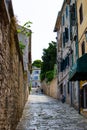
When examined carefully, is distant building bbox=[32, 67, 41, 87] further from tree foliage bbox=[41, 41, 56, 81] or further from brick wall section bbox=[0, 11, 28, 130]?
brick wall section bbox=[0, 11, 28, 130]

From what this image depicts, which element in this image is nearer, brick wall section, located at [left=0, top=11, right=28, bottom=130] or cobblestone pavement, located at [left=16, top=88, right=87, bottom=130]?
brick wall section, located at [left=0, top=11, right=28, bottom=130]

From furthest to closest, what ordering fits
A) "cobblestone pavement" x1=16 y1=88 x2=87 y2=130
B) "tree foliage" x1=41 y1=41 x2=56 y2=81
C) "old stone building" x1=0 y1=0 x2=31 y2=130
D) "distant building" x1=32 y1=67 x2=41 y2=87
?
1. "distant building" x1=32 y1=67 x2=41 y2=87
2. "tree foliage" x1=41 y1=41 x2=56 y2=81
3. "cobblestone pavement" x1=16 y1=88 x2=87 y2=130
4. "old stone building" x1=0 y1=0 x2=31 y2=130

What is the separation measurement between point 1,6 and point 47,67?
53211mm

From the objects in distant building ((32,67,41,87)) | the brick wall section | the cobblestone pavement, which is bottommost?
the cobblestone pavement

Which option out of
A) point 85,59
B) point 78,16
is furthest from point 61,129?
point 78,16

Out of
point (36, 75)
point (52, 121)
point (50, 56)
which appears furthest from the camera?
point (36, 75)

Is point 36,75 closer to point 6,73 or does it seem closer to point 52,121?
point 52,121

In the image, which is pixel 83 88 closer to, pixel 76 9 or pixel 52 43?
pixel 76 9

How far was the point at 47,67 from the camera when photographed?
58469 mm

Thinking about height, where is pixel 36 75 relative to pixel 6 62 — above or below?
above

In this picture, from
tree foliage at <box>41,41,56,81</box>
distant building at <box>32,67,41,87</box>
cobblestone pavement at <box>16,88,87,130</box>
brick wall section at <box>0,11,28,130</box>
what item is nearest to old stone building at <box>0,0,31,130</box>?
brick wall section at <box>0,11,28,130</box>

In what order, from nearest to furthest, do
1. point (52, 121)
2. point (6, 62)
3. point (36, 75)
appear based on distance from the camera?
1. point (6, 62)
2. point (52, 121)
3. point (36, 75)

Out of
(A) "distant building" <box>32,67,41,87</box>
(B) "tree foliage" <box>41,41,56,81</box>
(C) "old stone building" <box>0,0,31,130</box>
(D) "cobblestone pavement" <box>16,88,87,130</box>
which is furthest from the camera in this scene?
(A) "distant building" <box>32,67,41,87</box>

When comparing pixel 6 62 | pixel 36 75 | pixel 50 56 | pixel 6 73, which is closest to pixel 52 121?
pixel 6 73
